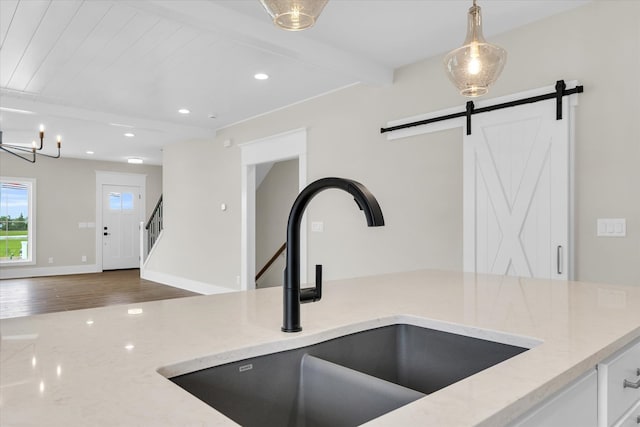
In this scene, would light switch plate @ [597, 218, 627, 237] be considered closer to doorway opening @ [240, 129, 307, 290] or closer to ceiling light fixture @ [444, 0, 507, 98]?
ceiling light fixture @ [444, 0, 507, 98]

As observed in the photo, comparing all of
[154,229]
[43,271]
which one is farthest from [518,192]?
[43,271]

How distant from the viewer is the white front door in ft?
33.7

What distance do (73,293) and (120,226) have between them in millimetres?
3746

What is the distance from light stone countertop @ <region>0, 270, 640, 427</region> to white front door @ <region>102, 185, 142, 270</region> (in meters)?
9.97

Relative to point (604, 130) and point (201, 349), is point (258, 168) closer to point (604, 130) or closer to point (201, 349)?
point (604, 130)

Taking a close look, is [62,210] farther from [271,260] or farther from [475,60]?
[475,60]

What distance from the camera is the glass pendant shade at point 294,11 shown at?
4.54 ft

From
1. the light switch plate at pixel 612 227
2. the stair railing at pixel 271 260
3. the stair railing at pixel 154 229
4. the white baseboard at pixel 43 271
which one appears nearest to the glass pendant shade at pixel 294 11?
the light switch plate at pixel 612 227

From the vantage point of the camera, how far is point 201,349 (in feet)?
2.81

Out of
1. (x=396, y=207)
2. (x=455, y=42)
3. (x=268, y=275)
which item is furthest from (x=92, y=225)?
(x=455, y=42)

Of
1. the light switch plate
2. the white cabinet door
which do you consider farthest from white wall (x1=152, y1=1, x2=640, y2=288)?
the white cabinet door

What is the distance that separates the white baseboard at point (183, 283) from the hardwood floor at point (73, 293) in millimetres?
Result: 119

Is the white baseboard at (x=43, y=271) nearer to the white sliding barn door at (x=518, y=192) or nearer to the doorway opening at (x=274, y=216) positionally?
the doorway opening at (x=274, y=216)

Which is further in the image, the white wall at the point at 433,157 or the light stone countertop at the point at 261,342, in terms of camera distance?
the white wall at the point at 433,157
